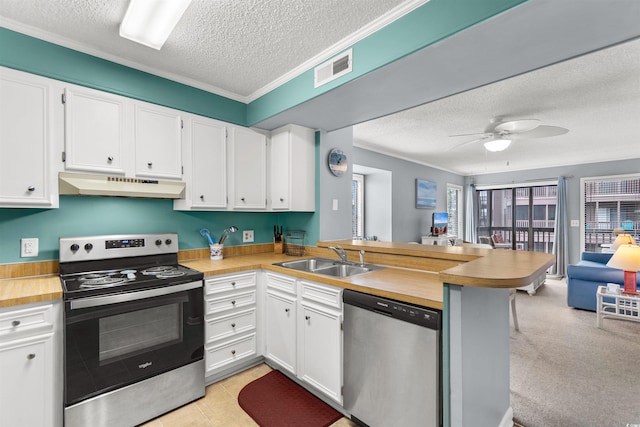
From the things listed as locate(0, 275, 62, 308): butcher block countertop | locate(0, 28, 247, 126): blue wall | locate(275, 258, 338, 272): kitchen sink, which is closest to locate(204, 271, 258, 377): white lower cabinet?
locate(275, 258, 338, 272): kitchen sink

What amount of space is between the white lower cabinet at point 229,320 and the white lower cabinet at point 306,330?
14 cm

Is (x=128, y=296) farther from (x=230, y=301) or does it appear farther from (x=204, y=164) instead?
(x=204, y=164)

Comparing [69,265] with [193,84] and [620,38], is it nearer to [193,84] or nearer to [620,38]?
[193,84]

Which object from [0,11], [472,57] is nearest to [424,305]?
[472,57]

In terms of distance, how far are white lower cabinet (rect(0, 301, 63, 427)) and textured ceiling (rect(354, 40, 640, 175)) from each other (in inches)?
139

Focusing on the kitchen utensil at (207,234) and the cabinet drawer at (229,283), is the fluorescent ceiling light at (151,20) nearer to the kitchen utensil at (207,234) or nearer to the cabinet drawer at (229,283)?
the kitchen utensil at (207,234)

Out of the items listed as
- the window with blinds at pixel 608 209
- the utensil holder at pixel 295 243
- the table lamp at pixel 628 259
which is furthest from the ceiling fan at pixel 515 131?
the window with blinds at pixel 608 209

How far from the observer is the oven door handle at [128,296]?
5.44 feet

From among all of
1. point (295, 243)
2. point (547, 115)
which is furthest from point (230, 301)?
point (547, 115)

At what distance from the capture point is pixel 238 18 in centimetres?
177

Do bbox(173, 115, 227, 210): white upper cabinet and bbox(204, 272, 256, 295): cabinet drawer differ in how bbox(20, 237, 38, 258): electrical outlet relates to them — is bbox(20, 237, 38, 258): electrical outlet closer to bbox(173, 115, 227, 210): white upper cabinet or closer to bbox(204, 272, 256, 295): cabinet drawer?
bbox(173, 115, 227, 210): white upper cabinet

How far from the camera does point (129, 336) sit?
1.86 metres

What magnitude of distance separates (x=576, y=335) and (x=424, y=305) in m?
3.11

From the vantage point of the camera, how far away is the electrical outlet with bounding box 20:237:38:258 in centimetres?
196
